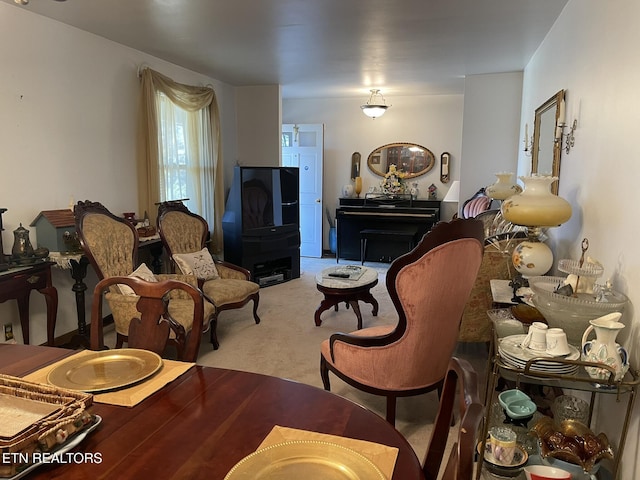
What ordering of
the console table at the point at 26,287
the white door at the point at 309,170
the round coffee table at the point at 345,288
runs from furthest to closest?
the white door at the point at 309,170 → the round coffee table at the point at 345,288 → the console table at the point at 26,287

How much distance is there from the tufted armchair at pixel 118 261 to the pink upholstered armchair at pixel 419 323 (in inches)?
50.2

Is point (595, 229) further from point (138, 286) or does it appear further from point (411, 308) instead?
point (138, 286)

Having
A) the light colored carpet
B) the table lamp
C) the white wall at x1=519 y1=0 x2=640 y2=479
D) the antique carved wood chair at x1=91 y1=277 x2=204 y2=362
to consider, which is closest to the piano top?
the light colored carpet

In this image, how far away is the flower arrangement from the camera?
7.12 m

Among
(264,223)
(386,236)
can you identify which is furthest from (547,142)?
(386,236)

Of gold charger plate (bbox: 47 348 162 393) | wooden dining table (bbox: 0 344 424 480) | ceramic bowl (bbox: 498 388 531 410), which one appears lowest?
ceramic bowl (bbox: 498 388 531 410)

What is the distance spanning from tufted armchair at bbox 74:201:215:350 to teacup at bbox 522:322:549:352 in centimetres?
214

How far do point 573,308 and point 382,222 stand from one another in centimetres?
534

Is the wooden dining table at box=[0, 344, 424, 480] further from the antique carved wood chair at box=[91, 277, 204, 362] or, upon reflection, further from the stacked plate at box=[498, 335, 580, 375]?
the stacked plate at box=[498, 335, 580, 375]

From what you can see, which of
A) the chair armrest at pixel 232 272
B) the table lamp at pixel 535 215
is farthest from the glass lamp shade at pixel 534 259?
the chair armrest at pixel 232 272

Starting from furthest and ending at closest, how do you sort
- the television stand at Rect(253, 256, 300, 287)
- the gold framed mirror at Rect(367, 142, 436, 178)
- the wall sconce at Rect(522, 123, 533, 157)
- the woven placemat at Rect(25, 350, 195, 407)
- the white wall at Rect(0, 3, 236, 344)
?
the gold framed mirror at Rect(367, 142, 436, 178), the television stand at Rect(253, 256, 300, 287), the wall sconce at Rect(522, 123, 533, 157), the white wall at Rect(0, 3, 236, 344), the woven placemat at Rect(25, 350, 195, 407)

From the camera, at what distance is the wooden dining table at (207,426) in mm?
979

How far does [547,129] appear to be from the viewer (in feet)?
11.4

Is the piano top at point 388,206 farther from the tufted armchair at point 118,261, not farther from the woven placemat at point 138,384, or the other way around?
the woven placemat at point 138,384
